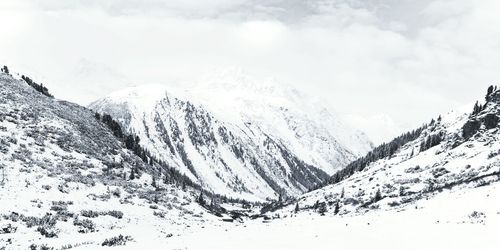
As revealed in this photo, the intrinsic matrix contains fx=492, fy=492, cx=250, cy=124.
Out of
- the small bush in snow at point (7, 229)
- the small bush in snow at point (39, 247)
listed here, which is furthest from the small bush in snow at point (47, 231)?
the small bush in snow at point (39, 247)

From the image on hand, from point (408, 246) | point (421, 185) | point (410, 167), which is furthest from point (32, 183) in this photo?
point (410, 167)

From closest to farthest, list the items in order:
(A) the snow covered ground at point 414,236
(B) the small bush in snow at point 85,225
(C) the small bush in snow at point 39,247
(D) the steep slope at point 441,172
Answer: (A) the snow covered ground at point 414,236, (C) the small bush in snow at point 39,247, (B) the small bush in snow at point 85,225, (D) the steep slope at point 441,172

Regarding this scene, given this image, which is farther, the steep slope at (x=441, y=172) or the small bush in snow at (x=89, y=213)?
the steep slope at (x=441, y=172)

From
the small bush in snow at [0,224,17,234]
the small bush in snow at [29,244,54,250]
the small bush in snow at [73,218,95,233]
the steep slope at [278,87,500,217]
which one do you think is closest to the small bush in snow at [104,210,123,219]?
the small bush in snow at [73,218,95,233]

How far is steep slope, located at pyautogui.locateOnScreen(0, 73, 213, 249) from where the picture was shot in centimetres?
3659

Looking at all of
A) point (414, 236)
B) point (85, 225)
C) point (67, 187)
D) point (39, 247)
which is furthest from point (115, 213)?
point (414, 236)

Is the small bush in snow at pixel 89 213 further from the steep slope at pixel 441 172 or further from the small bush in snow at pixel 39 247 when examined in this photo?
the steep slope at pixel 441 172

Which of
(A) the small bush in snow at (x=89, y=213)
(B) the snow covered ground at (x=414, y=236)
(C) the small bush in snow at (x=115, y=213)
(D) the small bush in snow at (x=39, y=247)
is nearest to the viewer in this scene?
(B) the snow covered ground at (x=414, y=236)

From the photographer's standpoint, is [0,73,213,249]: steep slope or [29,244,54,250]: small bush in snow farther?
[0,73,213,249]: steep slope

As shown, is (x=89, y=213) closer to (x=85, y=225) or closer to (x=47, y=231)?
(x=85, y=225)

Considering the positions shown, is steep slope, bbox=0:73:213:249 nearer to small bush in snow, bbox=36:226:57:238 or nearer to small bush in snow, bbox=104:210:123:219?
small bush in snow, bbox=36:226:57:238

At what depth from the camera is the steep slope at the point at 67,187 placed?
36.6 meters

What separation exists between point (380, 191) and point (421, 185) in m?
14.2

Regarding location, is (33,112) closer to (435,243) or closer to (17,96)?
(17,96)
